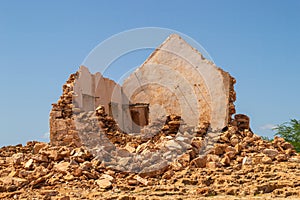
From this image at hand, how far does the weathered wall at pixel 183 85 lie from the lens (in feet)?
44.0

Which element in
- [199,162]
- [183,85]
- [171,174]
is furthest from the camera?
[183,85]

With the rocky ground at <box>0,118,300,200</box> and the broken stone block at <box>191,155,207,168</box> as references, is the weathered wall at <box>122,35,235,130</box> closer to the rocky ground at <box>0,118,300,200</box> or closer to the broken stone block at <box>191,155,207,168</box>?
the rocky ground at <box>0,118,300,200</box>

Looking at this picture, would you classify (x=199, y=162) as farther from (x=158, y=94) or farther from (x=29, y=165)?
(x=158, y=94)

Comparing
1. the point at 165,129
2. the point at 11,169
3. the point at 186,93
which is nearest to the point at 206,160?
the point at 165,129

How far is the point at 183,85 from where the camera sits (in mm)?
14516

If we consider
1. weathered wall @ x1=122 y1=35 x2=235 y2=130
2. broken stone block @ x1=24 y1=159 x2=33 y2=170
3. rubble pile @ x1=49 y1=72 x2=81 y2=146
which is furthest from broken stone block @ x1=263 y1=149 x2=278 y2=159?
broken stone block @ x1=24 y1=159 x2=33 y2=170

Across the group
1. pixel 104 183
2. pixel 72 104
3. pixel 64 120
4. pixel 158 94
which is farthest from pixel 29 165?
pixel 158 94

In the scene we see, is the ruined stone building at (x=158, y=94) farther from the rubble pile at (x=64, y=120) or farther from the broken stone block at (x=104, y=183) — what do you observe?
the broken stone block at (x=104, y=183)

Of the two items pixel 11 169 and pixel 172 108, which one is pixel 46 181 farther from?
pixel 172 108

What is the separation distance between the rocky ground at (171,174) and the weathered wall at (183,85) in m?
2.82

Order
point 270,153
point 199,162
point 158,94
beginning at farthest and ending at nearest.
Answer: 1. point 158,94
2. point 270,153
3. point 199,162

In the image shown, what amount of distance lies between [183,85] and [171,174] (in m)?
6.02

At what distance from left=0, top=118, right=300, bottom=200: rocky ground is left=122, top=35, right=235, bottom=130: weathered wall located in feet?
9.26

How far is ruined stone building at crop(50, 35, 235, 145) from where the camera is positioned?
1209 centimetres
